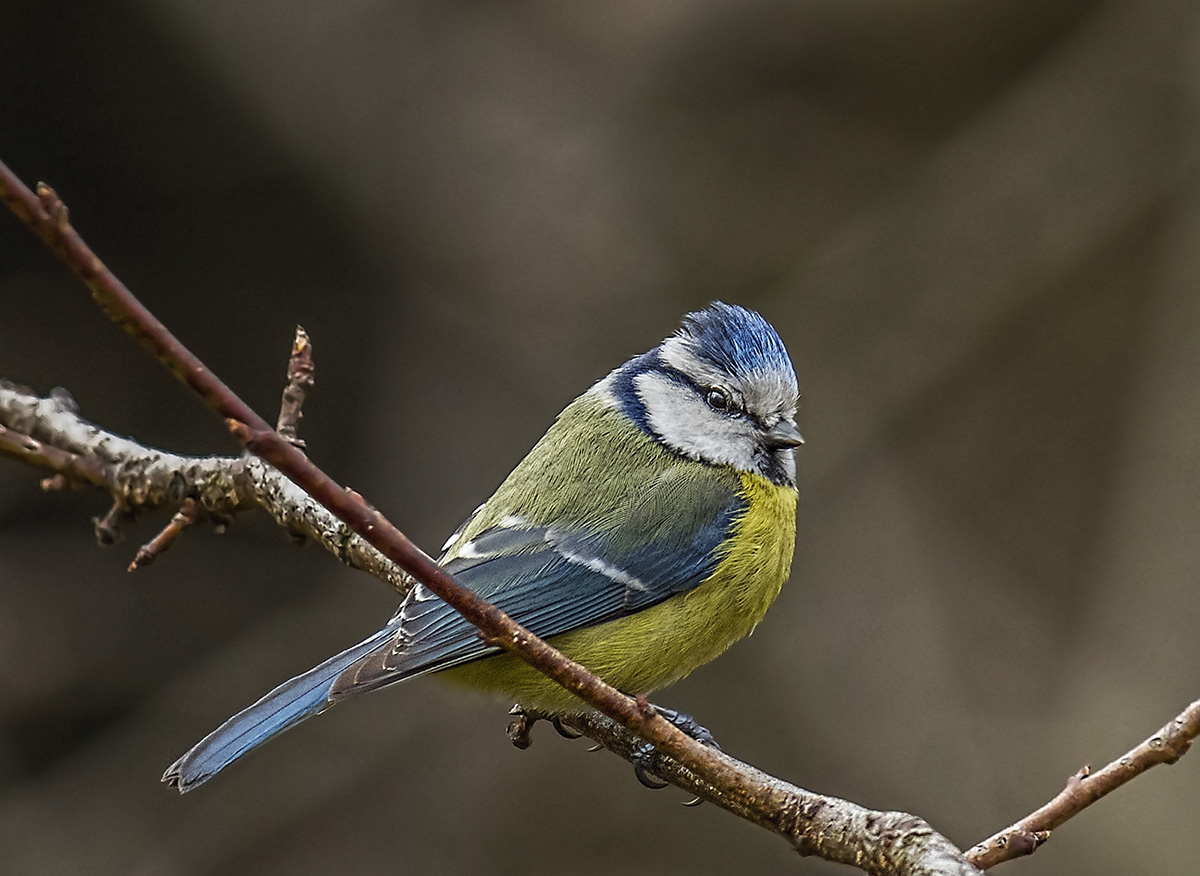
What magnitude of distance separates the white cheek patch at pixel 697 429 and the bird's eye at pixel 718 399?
0.02 m

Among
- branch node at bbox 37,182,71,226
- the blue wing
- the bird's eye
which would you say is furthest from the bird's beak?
branch node at bbox 37,182,71,226

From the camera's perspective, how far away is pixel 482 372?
4.66 metres

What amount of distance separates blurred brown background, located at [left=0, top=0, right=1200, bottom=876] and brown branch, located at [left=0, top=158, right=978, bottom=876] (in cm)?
245

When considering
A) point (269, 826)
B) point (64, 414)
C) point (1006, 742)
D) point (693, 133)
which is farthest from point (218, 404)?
point (693, 133)

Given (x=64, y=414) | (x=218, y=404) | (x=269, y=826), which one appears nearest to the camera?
(x=218, y=404)

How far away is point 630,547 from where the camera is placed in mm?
2383

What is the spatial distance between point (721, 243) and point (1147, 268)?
158 centimetres

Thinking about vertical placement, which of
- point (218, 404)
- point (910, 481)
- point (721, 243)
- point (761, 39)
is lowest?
point (218, 404)

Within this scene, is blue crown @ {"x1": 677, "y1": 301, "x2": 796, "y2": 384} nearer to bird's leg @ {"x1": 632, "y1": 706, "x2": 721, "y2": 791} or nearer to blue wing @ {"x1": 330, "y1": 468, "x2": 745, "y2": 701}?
blue wing @ {"x1": 330, "y1": 468, "x2": 745, "y2": 701}

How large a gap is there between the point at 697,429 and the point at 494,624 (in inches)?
58.1

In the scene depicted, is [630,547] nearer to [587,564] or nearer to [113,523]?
[587,564]

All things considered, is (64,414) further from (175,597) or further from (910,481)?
(910,481)

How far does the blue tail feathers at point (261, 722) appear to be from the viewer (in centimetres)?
195

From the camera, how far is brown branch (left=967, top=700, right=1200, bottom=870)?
4.33 ft
